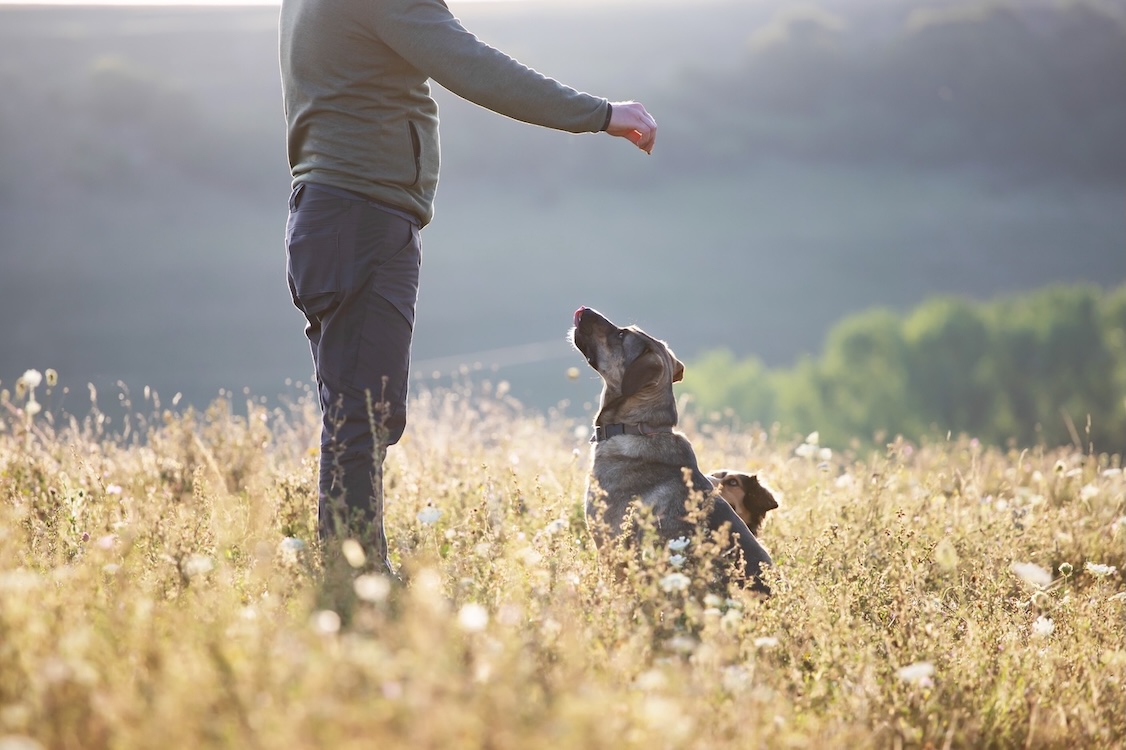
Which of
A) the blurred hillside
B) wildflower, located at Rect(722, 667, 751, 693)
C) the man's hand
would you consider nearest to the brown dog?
the man's hand

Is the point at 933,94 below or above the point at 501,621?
above

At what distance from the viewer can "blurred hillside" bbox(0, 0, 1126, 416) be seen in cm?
8750

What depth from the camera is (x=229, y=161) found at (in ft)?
319

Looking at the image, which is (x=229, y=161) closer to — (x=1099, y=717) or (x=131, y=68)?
(x=131, y=68)

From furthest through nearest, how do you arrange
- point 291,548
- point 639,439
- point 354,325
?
point 639,439
point 354,325
point 291,548

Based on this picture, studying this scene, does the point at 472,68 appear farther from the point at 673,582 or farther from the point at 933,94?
the point at 933,94

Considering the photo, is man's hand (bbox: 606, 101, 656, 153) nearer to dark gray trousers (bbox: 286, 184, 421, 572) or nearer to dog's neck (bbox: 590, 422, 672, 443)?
dark gray trousers (bbox: 286, 184, 421, 572)

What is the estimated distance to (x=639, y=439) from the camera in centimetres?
472

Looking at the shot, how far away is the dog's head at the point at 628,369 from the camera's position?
4.76 m

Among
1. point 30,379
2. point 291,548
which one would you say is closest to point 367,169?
point 291,548

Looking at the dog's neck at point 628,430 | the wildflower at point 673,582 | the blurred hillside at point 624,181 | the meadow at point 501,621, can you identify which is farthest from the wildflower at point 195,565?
the blurred hillside at point 624,181

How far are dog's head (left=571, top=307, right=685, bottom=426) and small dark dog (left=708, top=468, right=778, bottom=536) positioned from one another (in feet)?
1.79

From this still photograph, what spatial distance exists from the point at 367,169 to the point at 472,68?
21.1 inches

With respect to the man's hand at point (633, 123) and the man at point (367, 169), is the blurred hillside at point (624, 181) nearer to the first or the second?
the man at point (367, 169)
